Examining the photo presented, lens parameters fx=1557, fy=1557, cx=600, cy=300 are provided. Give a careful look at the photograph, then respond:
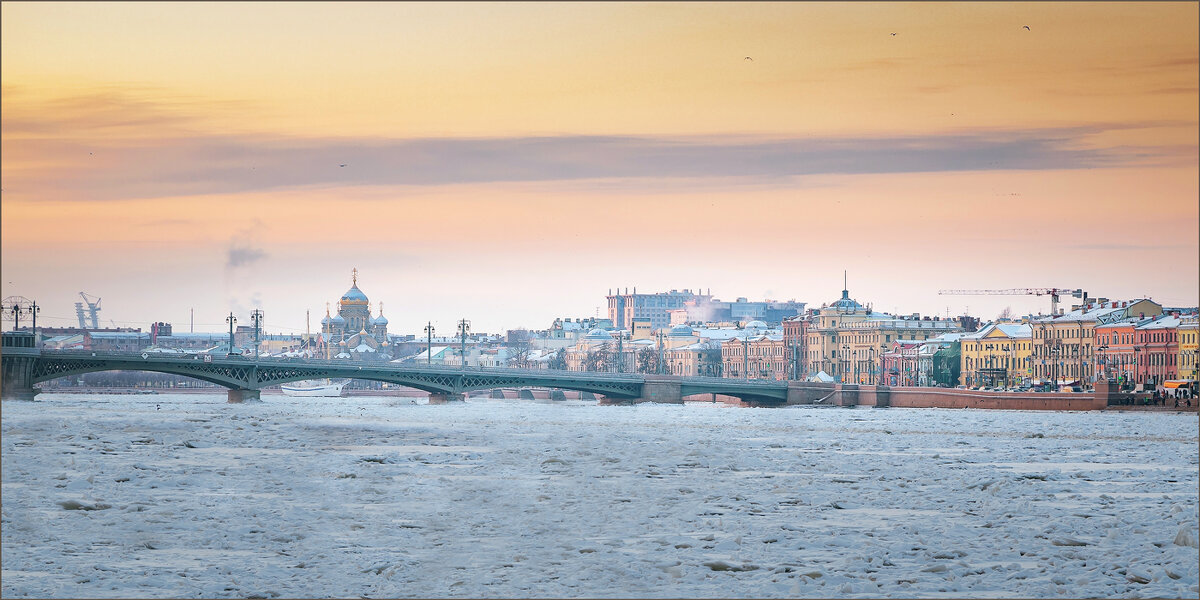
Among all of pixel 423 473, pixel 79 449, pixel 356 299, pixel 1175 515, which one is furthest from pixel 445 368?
pixel 356 299

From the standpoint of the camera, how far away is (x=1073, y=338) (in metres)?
93.7

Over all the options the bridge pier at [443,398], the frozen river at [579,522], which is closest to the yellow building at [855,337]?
the bridge pier at [443,398]

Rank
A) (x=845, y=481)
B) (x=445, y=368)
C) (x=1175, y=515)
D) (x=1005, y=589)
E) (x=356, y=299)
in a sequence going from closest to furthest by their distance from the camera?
(x=1005, y=589) → (x=1175, y=515) → (x=845, y=481) → (x=445, y=368) → (x=356, y=299)

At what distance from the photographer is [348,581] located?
11586mm

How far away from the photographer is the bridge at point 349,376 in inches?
2520

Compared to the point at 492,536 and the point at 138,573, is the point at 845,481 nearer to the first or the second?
the point at 492,536

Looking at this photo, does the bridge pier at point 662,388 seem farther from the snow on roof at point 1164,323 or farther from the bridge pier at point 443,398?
the snow on roof at point 1164,323

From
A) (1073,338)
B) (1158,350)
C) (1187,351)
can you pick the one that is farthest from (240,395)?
(1073,338)

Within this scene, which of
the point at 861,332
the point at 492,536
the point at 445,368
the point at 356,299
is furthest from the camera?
the point at 356,299

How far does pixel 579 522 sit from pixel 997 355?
3495 inches

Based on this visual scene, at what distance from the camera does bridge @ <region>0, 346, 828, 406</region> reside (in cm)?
6400

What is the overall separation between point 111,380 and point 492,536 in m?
116

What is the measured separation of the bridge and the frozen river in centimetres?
3565

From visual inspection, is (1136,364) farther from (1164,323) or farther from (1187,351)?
(1187,351)
